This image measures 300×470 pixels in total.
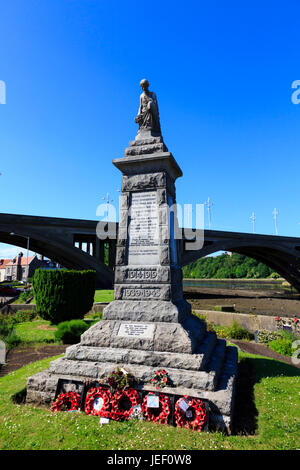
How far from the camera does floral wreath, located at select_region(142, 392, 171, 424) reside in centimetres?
469

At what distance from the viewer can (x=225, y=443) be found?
4098mm

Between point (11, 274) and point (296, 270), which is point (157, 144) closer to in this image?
point (296, 270)

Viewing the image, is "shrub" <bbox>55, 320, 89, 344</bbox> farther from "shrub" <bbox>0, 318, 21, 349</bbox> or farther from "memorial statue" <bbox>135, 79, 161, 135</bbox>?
"memorial statue" <bbox>135, 79, 161, 135</bbox>

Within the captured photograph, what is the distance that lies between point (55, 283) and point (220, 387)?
1183 centimetres

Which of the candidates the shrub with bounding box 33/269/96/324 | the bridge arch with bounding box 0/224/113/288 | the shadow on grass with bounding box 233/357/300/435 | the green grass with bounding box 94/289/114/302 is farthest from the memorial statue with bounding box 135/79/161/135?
the bridge arch with bounding box 0/224/113/288

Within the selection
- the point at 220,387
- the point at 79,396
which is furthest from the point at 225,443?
the point at 79,396

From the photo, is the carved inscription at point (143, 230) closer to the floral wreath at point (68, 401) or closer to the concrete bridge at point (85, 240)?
the floral wreath at point (68, 401)

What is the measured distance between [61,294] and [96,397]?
10.4 metres

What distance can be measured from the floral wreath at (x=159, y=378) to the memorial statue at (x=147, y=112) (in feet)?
21.0

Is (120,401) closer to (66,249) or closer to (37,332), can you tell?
(37,332)

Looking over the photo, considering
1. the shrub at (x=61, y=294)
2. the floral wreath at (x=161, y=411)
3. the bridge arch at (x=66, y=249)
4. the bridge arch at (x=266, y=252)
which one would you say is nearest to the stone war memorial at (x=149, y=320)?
the floral wreath at (x=161, y=411)

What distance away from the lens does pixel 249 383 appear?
261 inches

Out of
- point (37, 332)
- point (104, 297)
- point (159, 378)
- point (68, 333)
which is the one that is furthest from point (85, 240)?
point (159, 378)

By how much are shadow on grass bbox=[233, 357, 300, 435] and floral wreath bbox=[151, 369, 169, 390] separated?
139 cm
